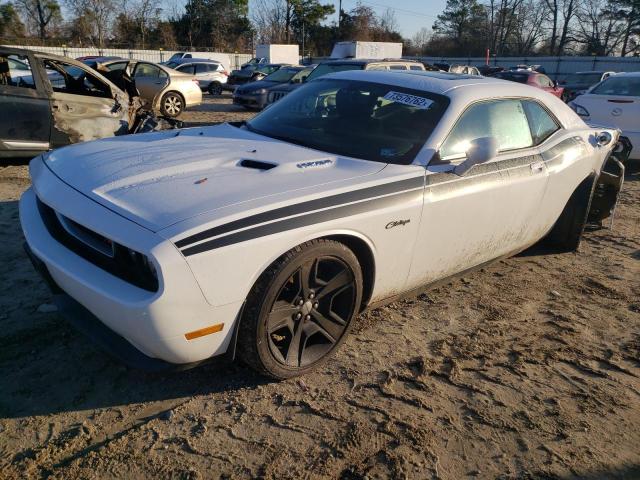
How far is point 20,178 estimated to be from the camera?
657 centimetres

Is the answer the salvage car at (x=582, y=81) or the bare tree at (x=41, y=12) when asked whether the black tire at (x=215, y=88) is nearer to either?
the salvage car at (x=582, y=81)

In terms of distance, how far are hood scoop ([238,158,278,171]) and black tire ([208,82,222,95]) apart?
768 inches

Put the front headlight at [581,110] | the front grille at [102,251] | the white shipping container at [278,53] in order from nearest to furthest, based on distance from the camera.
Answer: the front grille at [102,251] → the front headlight at [581,110] → the white shipping container at [278,53]

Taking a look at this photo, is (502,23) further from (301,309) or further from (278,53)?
(301,309)

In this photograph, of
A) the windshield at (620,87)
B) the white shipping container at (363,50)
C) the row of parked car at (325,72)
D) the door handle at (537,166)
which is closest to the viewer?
the door handle at (537,166)

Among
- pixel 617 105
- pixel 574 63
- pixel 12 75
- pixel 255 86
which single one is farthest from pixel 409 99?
pixel 574 63

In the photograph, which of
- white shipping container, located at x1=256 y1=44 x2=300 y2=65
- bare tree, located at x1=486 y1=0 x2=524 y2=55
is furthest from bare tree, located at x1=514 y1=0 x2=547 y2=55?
white shipping container, located at x1=256 y1=44 x2=300 y2=65

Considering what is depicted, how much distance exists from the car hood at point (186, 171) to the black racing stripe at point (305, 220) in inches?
6.5

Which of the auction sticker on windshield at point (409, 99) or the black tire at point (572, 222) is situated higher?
the auction sticker on windshield at point (409, 99)

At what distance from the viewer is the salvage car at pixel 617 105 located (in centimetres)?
808

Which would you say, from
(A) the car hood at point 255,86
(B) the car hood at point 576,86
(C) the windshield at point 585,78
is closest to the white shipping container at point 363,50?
(C) the windshield at point 585,78

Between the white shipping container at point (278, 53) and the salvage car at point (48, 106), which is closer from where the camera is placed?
the salvage car at point (48, 106)

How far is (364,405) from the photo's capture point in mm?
2717

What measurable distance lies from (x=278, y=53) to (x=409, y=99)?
3414cm
